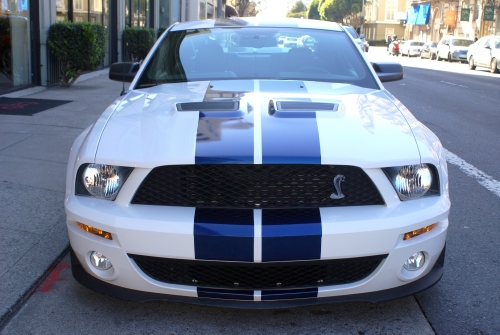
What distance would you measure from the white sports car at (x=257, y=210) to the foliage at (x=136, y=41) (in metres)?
16.2

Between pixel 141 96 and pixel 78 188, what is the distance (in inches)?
41.7

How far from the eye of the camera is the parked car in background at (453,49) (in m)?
36.4

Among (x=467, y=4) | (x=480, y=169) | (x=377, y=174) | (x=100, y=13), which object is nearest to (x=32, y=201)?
(x=377, y=174)

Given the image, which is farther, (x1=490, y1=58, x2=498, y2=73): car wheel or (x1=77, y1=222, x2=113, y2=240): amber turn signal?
(x1=490, y1=58, x2=498, y2=73): car wheel

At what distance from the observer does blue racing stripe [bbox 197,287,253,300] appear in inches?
108

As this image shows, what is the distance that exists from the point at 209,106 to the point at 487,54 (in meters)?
26.2

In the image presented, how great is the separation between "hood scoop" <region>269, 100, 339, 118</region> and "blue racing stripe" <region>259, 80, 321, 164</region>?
1 cm

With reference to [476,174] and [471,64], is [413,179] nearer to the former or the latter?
[476,174]

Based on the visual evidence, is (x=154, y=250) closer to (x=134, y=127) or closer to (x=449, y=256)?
(x=134, y=127)

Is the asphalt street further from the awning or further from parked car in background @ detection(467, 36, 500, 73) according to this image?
the awning

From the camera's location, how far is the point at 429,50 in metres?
43.5

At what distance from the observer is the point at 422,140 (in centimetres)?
305

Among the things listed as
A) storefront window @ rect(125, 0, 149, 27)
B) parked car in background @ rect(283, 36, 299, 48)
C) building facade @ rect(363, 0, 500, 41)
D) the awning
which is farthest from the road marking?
the awning

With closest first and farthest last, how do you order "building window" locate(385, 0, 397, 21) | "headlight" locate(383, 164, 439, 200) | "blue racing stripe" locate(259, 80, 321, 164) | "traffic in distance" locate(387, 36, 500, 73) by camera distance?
"blue racing stripe" locate(259, 80, 321, 164), "headlight" locate(383, 164, 439, 200), "traffic in distance" locate(387, 36, 500, 73), "building window" locate(385, 0, 397, 21)
